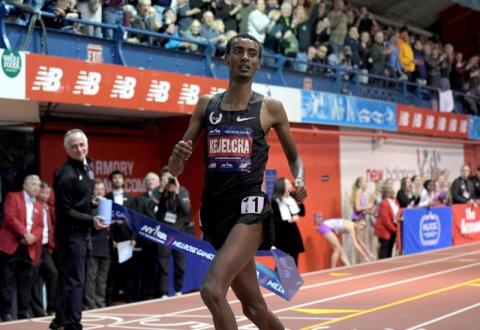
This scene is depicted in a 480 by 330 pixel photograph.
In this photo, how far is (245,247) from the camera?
5.07 m

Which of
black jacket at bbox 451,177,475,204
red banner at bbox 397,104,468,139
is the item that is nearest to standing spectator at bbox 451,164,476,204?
black jacket at bbox 451,177,475,204

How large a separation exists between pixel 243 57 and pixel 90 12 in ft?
27.5

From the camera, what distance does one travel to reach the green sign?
1054cm

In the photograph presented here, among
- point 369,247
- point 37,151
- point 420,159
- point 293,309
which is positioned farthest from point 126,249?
point 420,159

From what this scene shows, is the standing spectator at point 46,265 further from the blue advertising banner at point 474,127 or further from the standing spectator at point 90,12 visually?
the blue advertising banner at point 474,127

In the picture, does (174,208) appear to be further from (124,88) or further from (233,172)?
(233,172)

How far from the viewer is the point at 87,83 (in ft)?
38.6

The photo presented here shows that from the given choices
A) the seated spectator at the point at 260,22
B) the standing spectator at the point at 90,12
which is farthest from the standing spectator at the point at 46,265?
the seated spectator at the point at 260,22

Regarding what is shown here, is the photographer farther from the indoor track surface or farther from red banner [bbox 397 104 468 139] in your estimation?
red banner [bbox 397 104 468 139]

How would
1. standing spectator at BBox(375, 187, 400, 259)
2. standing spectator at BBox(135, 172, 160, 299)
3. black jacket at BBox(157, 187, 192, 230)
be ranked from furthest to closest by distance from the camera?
standing spectator at BBox(375, 187, 400, 259), standing spectator at BBox(135, 172, 160, 299), black jacket at BBox(157, 187, 192, 230)

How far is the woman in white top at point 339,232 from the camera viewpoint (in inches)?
663

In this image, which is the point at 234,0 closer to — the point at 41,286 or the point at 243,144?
the point at 41,286

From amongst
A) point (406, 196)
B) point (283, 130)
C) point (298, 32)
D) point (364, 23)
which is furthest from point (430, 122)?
point (283, 130)

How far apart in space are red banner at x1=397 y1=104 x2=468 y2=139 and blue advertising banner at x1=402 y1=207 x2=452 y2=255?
2.74 meters
